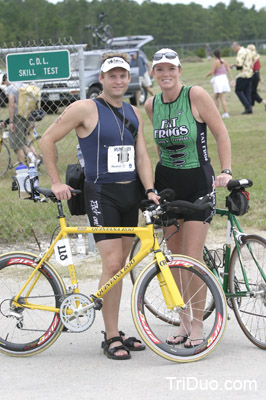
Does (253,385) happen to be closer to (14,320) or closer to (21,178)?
(14,320)

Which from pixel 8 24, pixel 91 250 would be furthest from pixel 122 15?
pixel 91 250

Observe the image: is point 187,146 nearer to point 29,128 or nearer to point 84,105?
point 84,105

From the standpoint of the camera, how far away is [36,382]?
4246mm

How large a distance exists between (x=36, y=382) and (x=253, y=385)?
1298 mm

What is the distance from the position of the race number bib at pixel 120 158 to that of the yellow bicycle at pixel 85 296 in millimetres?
313

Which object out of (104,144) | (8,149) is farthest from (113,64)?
(8,149)

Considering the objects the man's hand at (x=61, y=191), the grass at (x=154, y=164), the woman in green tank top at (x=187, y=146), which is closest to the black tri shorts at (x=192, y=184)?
the woman in green tank top at (x=187, y=146)

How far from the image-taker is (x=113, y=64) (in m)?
4.47

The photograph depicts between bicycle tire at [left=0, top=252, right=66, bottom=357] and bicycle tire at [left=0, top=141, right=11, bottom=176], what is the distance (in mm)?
7352

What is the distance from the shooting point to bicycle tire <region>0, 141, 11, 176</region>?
39.4ft

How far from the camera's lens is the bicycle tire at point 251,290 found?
4664mm

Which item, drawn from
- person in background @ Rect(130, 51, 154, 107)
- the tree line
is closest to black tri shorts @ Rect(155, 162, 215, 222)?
person in background @ Rect(130, 51, 154, 107)

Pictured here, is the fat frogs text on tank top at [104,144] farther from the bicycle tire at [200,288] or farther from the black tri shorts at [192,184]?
the bicycle tire at [200,288]

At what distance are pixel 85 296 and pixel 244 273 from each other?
3.51 ft
